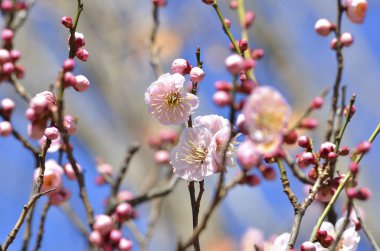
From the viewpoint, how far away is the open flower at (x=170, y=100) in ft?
4.14

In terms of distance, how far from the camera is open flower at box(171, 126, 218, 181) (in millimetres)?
1193

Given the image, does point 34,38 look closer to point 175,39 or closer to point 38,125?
point 175,39

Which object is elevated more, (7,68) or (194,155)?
(7,68)

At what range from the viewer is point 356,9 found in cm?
134

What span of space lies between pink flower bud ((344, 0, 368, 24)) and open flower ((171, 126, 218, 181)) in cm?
45

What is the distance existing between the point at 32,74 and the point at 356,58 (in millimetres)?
2663

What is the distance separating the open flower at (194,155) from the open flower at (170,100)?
0.06 m

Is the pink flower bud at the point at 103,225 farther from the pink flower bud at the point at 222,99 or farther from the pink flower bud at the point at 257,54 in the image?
the pink flower bud at the point at 257,54

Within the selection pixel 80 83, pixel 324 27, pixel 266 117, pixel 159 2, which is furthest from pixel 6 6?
pixel 266 117

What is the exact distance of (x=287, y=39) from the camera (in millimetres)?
5262

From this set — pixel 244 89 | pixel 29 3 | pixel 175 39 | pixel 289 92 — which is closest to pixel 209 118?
pixel 244 89

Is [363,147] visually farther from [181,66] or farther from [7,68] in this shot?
[7,68]

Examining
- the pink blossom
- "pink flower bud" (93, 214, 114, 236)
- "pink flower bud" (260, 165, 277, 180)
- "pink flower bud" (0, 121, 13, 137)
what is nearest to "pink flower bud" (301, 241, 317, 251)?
"pink flower bud" (260, 165, 277, 180)

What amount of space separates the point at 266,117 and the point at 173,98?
438 millimetres
